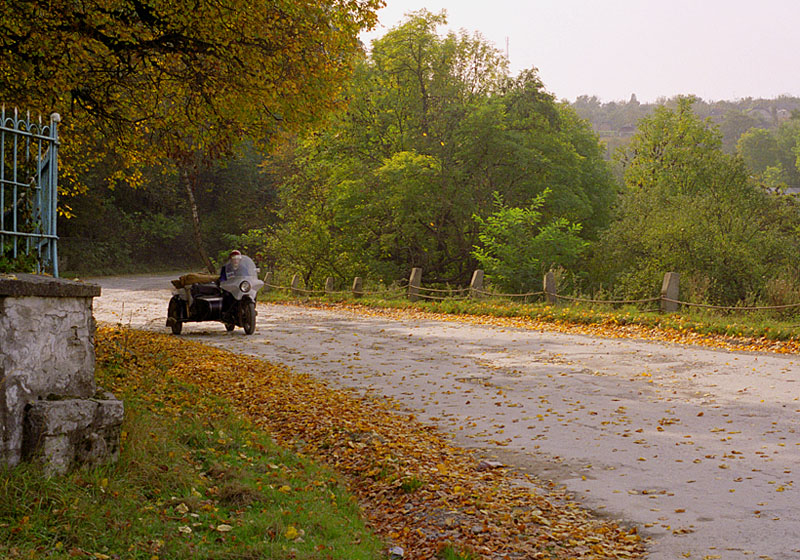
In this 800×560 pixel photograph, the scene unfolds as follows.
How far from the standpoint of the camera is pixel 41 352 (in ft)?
17.1

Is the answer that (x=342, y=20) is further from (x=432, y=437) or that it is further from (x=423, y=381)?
(x=432, y=437)

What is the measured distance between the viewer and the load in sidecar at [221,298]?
16.5 metres

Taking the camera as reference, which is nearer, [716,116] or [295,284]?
[295,284]

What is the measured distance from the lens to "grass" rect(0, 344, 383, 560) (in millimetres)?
4246

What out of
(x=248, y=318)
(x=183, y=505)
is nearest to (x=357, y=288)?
(x=248, y=318)

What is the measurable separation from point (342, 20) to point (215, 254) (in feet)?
157

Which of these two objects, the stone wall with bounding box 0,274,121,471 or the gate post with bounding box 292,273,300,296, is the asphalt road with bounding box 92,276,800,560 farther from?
the gate post with bounding box 292,273,300,296

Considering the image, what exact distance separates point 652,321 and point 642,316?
453 mm

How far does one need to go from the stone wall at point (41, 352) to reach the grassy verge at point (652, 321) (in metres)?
11.8

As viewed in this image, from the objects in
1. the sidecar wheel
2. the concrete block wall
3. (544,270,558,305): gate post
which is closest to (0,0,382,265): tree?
the sidecar wheel

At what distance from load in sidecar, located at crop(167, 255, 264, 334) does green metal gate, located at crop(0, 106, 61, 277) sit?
10.7 metres

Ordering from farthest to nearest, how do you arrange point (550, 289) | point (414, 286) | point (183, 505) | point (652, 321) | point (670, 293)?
1. point (414, 286)
2. point (550, 289)
3. point (670, 293)
4. point (652, 321)
5. point (183, 505)

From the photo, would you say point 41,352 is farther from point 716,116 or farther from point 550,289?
point 716,116

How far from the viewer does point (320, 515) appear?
5.12 meters
